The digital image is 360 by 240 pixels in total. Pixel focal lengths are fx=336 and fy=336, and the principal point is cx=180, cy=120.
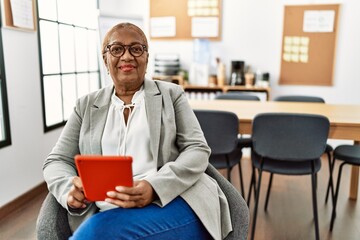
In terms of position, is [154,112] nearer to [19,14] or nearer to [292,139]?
[292,139]

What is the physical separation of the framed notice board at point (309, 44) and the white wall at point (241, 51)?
7cm

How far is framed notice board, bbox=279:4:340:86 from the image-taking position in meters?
4.16

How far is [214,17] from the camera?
4426 mm

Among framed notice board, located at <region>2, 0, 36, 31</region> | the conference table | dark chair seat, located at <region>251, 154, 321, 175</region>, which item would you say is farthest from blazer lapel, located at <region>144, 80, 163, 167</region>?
framed notice board, located at <region>2, 0, 36, 31</region>

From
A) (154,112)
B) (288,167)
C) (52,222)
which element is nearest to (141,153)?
(154,112)

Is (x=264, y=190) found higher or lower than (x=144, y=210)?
lower

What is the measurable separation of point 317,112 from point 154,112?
1652 mm

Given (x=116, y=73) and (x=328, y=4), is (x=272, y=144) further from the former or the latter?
(x=328, y=4)

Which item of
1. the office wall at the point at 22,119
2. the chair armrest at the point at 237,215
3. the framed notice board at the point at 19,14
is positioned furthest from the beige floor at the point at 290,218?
the framed notice board at the point at 19,14

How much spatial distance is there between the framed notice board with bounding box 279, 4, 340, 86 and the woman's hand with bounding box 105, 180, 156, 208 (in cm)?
366

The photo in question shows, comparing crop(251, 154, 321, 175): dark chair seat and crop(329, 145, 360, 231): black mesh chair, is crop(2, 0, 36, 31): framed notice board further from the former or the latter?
crop(329, 145, 360, 231): black mesh chair

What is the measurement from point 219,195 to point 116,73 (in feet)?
2.11

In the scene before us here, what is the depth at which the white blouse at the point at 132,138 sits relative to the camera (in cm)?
130

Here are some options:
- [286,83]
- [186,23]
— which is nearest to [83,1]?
[186,23]
